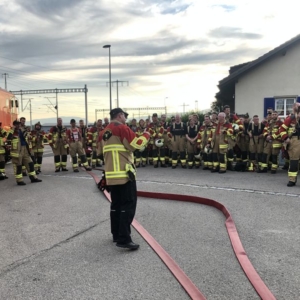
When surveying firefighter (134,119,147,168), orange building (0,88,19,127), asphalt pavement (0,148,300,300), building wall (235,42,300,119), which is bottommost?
asphalt pavement (0,148,300,300)

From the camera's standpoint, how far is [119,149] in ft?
15.9

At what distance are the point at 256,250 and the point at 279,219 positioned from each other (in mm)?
1537

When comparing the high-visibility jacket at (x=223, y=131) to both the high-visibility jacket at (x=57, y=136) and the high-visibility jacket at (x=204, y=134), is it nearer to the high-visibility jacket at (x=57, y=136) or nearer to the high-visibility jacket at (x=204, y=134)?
the high-visibility jacket at (x=204, y=134)

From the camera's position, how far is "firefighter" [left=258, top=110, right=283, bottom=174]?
10344mm

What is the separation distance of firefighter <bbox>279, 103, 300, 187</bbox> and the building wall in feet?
27.9

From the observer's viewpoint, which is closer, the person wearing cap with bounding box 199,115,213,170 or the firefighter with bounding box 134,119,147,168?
the person wearing cap with bounding box 199,115,213,170

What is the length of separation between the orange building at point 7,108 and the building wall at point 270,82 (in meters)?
11.4

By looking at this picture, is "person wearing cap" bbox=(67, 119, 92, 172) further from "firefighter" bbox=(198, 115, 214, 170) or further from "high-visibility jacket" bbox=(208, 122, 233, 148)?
"high-visibility jacket" bbox=(208, 122, 233, 148)

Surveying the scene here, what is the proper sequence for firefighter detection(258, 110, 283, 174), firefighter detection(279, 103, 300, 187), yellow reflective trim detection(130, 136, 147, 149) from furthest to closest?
firefighter detection(258, 110, 283, 174) → firefighter detection(279, 103, 300, 187) → yellow reflective trim detection(130, 136, 147, 149)

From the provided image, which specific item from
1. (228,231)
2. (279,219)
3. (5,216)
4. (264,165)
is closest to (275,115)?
(264,165)

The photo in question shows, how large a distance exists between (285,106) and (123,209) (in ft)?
46.2

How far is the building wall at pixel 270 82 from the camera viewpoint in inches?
655

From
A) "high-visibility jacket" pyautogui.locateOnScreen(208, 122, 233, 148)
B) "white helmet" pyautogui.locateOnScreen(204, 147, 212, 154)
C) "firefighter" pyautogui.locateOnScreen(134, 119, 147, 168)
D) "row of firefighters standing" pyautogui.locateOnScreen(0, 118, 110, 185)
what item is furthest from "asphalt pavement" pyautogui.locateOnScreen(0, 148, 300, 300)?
"firefighter" pyautogui.locateOnScreen(134, 119, 147, 168)

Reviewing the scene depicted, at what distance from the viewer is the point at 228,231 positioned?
206 inches
